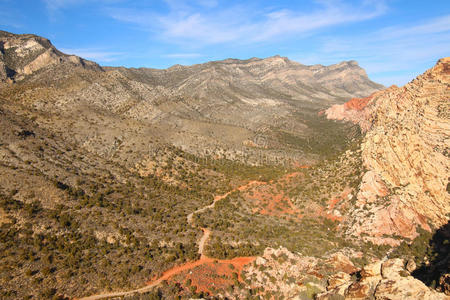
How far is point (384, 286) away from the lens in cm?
1941

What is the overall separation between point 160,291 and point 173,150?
44.8 m

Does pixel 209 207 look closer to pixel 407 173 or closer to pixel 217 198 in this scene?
pixel 217 198

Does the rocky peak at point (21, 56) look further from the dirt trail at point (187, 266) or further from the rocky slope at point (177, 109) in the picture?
the dirt trail at point (187, 266)

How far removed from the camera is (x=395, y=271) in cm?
2014

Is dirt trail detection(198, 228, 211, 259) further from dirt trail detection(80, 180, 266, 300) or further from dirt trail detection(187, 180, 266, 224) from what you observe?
dirt trail detection(187, 180, 266, 224)

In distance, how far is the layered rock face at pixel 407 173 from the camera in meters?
34.0

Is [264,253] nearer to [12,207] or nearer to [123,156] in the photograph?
[12,207]

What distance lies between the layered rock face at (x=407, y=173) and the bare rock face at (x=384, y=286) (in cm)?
1410

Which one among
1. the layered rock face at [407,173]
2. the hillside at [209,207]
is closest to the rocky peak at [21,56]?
the hillside at [209,207]

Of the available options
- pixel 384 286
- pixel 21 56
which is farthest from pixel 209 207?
pixel 21 56

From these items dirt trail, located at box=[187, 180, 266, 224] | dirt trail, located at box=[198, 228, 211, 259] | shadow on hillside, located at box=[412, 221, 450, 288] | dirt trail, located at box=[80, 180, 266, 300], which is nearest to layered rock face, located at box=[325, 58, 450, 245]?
shadow on hillside, located at box=[412, 221, 450, 288]

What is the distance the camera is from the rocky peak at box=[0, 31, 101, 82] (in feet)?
294

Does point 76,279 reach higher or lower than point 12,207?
lower

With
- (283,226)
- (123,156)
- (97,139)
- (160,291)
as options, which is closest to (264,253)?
(283,226)
